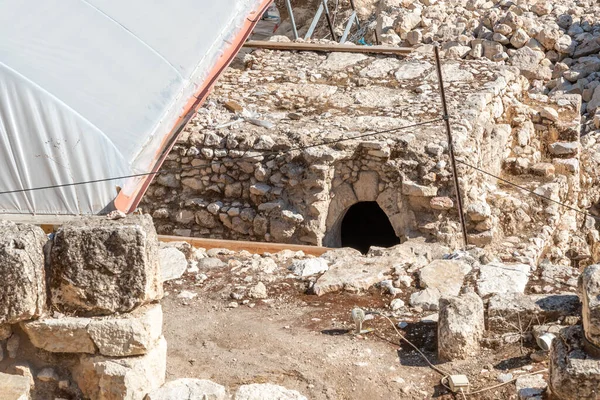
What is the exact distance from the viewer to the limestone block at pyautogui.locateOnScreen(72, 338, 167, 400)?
15.0 ft

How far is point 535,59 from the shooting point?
13.8 metres

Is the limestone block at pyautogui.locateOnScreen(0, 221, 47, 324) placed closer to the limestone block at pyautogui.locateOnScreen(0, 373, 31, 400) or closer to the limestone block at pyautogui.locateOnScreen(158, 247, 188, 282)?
the limestone block at pyautogui.locateOnScreen(0, 373, 31, 400)

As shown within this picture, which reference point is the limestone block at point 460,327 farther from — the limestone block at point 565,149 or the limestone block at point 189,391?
the limestone block at point 565,149

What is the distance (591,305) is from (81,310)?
2614mm

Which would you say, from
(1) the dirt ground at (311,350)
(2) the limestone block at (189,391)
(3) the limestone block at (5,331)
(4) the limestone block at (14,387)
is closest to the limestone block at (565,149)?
(1) the dirt ground at (311,350)

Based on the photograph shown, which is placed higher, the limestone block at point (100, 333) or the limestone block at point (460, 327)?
the limestone block at point (100, 333)

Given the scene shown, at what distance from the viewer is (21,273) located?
436cm

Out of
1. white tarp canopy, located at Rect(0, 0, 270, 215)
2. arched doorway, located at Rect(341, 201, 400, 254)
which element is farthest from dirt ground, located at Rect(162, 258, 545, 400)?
arched doorway, located at Rect(341, 201, 400, 254)

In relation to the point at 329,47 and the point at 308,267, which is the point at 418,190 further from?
the point at 329,47

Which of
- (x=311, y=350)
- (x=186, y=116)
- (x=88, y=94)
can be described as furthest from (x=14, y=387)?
(x=186, y=116)

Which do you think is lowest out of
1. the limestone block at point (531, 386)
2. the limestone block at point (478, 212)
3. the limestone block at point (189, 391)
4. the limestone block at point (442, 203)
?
the limestone block at point (531, 386)

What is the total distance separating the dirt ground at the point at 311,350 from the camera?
202 inches

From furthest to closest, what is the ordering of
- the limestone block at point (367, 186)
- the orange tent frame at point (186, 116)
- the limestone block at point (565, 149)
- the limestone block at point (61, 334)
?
the limestone block at point (565, 149)
the limestone block at point (367, 186)
the orange tent frame at point (186, 116)
the limestone block at point (61, 334)

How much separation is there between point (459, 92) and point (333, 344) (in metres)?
5.91
